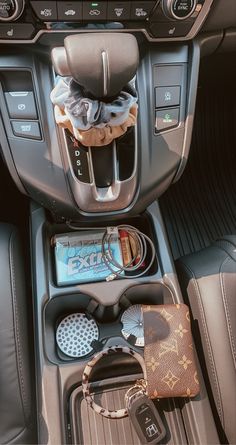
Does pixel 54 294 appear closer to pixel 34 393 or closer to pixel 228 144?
pixel 34 393

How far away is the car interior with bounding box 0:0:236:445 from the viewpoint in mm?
921

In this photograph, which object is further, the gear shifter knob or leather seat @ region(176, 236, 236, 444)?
leather seat @ region(176, 236, 236, 444)

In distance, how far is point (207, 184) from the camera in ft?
5.40

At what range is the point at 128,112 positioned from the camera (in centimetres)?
85

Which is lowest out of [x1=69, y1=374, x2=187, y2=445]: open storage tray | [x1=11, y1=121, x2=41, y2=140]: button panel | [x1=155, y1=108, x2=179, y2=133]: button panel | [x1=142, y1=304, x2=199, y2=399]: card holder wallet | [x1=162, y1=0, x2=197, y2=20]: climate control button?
[x1=69, y1=374, x2=187, y2=445]: open storage tray

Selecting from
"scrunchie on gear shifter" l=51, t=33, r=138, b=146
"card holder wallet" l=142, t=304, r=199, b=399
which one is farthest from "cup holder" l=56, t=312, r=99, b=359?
"scrunchie on gear shifter" l=51, t=33, r=138, b=146

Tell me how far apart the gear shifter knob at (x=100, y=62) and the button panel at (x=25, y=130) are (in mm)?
219

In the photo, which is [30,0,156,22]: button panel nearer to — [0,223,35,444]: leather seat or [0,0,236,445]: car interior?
[0,0,236,445]: car interior

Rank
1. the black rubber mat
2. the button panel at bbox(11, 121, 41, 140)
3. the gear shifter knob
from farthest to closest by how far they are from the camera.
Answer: the black rubber mat → the button panel at bbox(11, 121, 41, 140) → the gear shifter knob

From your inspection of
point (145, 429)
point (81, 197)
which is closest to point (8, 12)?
point (81, 197)

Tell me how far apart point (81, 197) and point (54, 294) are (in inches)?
8.0

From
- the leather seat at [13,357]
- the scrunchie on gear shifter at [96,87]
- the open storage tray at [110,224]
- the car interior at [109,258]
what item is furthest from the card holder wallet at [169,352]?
the scrunchie on gear shifter at [96,87]

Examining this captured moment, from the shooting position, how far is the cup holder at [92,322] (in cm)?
100

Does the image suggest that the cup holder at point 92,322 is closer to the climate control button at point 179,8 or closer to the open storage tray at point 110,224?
the open storage tray at point 110,224
